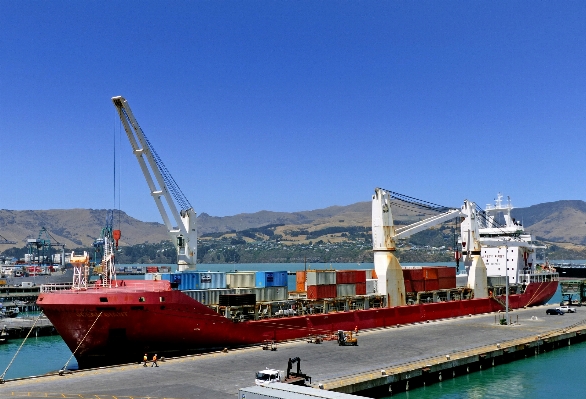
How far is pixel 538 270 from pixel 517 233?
12050 millimetres

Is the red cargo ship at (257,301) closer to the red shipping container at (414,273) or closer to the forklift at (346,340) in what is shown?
the red shipping container at (414,273)

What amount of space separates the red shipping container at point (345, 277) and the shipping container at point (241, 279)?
32.5ft

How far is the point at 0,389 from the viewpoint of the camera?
104ft

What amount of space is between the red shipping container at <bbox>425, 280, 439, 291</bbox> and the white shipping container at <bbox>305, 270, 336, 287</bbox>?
16.8 meters

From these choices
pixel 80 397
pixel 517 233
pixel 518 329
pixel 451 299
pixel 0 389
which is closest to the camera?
pixel 80 397

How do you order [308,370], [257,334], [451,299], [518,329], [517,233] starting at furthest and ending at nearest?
[517,233]
[451,299]
[518,329]
[257,334]
[308,370]

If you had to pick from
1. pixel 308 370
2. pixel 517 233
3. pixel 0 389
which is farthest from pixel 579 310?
pixel 0 389

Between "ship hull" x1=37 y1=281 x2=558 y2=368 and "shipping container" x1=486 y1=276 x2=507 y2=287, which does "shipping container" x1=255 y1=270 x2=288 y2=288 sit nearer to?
"ship hull" x1=37 y1=281 x2=558 y2=368

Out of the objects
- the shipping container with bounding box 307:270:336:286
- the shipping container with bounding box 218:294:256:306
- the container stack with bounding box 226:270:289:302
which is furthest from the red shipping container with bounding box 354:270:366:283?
the shipping container with bounding box 218:294:256:306

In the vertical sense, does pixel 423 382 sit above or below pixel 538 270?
below

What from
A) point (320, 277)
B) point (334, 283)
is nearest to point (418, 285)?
point (334, 283)

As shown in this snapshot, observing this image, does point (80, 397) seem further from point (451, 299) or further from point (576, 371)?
point (451, 299)

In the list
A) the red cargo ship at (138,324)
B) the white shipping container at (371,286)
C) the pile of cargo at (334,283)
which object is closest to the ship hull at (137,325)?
the red cargo ship at (138,324)

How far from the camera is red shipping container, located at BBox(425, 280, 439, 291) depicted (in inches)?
2739
